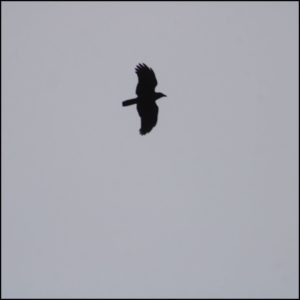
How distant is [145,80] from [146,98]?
59cm

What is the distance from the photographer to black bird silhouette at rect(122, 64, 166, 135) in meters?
31.8

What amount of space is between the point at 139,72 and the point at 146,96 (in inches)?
30.4

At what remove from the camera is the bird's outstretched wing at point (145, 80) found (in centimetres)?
3178

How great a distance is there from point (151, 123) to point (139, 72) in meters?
1.61

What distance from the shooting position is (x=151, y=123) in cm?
3247

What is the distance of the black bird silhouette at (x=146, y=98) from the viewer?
104 feet

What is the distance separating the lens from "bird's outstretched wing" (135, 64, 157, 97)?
31.8m

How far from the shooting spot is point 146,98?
1267 inches

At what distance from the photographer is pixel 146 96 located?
1266 inches

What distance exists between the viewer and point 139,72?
104ft

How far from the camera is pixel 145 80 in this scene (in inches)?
1255

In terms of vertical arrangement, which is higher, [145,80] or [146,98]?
[145,80]

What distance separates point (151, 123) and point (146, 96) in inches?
33.0
